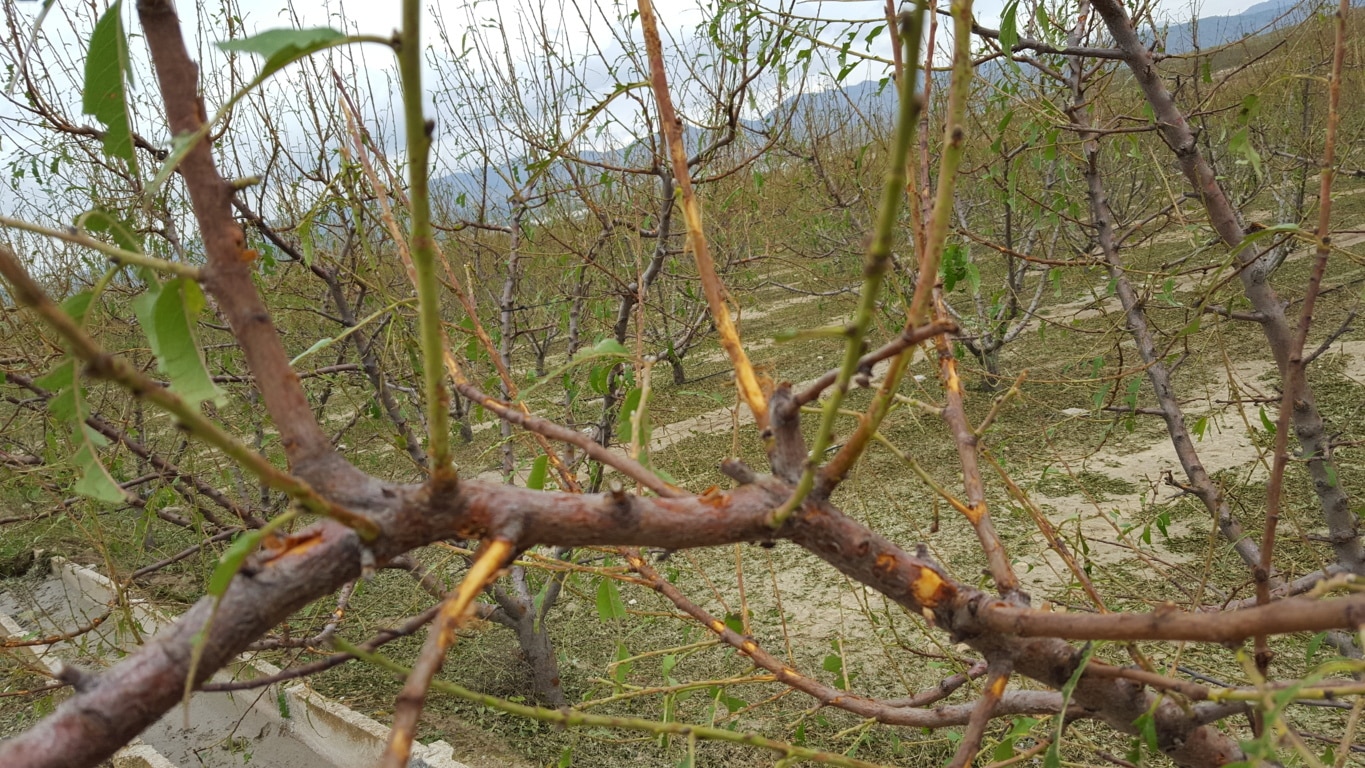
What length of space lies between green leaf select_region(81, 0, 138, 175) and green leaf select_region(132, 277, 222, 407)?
0.08 meters

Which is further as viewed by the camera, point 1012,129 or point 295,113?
point 1012,129

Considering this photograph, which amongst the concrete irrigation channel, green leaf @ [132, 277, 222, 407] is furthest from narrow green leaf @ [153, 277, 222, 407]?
→ the concrete irrigation channel

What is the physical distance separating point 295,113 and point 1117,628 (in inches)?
192

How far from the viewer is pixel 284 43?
0.35 metres

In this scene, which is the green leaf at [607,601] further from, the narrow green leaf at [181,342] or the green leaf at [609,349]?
the narrow green leaf at [181,342]

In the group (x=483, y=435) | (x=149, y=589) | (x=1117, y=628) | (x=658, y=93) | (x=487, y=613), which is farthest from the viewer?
(x=483, y=435)

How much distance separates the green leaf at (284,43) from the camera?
356 millimetres

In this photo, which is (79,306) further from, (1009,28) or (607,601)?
(1009,28)

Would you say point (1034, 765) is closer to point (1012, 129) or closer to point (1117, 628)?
point (1117, 628)

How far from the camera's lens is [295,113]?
4.43 metres

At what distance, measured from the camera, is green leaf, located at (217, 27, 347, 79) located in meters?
0.36

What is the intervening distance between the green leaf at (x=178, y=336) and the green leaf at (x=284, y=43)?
0.63ft

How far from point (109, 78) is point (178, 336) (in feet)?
0.59

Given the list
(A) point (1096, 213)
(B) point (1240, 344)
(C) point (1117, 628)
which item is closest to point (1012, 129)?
(B) point (1240, 344)
